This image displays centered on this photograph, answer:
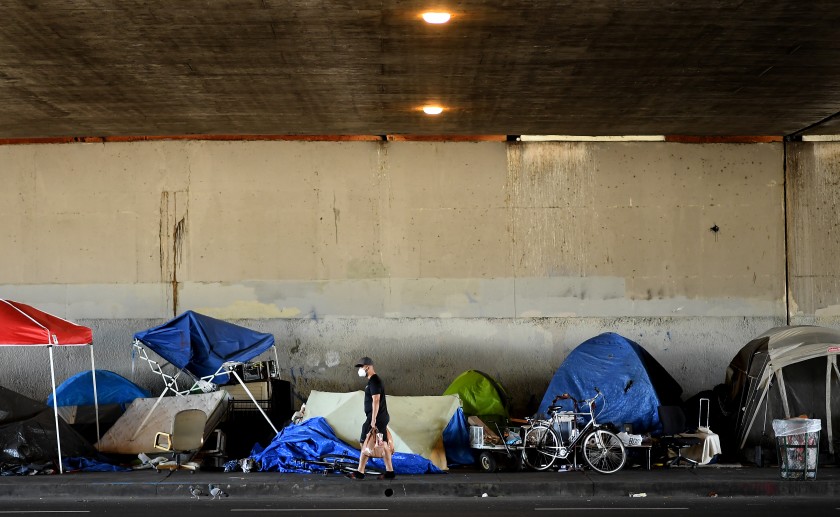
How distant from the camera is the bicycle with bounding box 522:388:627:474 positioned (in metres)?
14.1

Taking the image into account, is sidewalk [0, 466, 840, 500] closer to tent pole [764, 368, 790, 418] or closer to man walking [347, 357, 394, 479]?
man walking [347, 357, 394, 479]

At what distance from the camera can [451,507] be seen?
11922 millimetres

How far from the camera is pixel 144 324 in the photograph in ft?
62.6

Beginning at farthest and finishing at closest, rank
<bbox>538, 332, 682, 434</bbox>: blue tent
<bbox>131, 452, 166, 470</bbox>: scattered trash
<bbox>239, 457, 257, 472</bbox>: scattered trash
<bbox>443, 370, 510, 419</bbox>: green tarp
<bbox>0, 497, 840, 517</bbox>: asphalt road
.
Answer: <bbox>443, 370, 510, 419</bbox>: green tarp < <bbox>538, 332, 682, 434</bbox>: blue tent < <bbox>131, 452, 166, 470</bbox>: scattered trash < <bbox>239, 457, 257, 472</bbox>: scattered trash < <bbox>0, 497, 840, 517</bbox>: asphalt road

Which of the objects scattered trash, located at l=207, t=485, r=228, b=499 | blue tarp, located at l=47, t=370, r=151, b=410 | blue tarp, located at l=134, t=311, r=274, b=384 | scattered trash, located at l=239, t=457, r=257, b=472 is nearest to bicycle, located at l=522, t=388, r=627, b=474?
scattered trash, located at l=239, t=457, r=257, b=472

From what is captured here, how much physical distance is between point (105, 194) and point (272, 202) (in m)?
3.34

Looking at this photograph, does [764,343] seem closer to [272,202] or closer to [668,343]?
[668,343]

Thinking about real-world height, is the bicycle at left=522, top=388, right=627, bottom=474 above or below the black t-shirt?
below

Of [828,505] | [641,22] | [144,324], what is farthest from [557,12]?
[144,324]

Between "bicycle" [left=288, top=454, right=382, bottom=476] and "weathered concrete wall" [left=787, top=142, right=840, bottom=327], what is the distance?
9.92 meters

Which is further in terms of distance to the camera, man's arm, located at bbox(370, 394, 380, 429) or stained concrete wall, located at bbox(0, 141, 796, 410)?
stained concrete wall, located at bbox(0, 141, 796, 410)

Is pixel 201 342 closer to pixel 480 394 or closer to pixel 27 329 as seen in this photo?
pixel 27 329

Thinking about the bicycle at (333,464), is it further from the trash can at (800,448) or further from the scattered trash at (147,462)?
the trash can at (800,448)

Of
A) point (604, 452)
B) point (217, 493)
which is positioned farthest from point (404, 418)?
point (217, 493)
